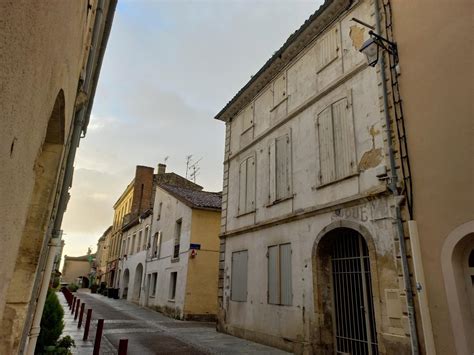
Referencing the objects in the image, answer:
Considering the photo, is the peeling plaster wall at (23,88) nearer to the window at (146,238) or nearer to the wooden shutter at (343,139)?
the wooden shutter at (343,139)

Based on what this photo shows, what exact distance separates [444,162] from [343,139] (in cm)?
271

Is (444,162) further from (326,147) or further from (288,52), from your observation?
(288,52)

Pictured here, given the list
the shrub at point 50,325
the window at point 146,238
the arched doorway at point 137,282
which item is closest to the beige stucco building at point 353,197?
the shrub at point 50,325

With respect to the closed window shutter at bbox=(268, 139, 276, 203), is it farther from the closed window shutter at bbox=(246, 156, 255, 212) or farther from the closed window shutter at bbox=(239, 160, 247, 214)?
the closed window shutter at bbox=(239, 160, 247, 214)

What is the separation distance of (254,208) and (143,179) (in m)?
23.6

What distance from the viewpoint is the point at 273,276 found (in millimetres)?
9969

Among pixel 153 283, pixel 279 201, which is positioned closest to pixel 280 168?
pixel 279 201

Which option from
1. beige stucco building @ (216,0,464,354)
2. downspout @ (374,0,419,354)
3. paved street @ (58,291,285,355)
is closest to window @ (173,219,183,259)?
paved street @ (58,291,285,355)

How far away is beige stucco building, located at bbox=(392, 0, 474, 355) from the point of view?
5.41 meters

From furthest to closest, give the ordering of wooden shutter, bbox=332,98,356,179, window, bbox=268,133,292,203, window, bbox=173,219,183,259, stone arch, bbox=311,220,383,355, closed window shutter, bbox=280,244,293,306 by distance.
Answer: window, bbox=173,219,183,259 → window, bbox=268,133,292,203 → closed window shutter, bbox=280,244,293,306 → wooden shutter, bbox=332,98,356,179 → stone arch, bbox=311,220,383,355

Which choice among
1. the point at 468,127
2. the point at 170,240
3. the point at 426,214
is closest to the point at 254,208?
the point at 426,214

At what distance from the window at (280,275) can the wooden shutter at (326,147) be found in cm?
228

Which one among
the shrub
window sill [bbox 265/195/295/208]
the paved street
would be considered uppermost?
window sill [bbox 265/195/295/208]

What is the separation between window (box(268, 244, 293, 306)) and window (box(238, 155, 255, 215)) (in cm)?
213
